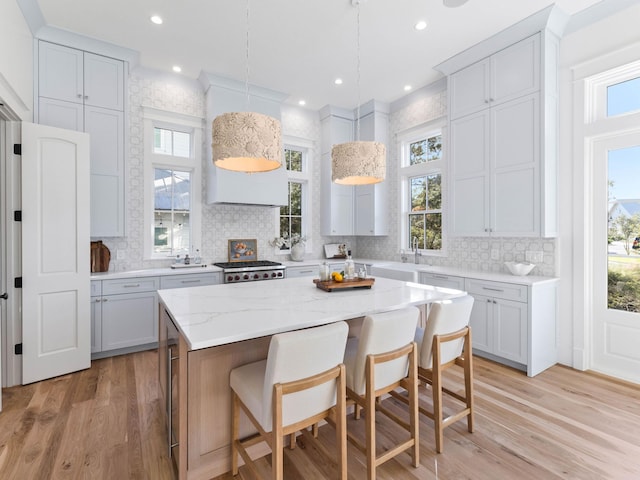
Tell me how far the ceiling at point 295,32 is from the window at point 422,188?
2.81ft

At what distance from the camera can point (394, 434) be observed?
2168 millimetres

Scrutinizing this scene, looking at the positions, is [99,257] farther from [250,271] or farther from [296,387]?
[296,387]

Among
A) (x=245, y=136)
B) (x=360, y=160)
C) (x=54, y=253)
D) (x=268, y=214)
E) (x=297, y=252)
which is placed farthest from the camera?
(x=297, y=252)

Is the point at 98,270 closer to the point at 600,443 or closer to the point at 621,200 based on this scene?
the point at 600,443

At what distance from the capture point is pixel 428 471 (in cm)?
184

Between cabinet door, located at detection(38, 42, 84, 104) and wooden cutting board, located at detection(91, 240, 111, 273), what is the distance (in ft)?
5.07

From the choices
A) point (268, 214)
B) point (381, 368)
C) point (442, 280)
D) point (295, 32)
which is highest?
point (295, 32)

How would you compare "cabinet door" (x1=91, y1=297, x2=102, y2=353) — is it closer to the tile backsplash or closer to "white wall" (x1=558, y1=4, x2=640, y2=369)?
the tile backsplash

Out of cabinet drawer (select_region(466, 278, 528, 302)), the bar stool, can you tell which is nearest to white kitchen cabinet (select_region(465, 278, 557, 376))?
cabinet drawer (select_region(466, 278, 528, 302))

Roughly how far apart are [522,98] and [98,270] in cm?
490

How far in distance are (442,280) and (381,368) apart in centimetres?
228

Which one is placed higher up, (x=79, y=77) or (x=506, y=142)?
(x=79, y=77)

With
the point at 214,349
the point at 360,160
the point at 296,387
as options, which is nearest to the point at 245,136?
the point at 360,160

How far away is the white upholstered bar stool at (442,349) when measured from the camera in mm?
1980
